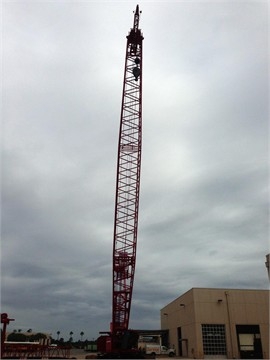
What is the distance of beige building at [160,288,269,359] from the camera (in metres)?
47.0

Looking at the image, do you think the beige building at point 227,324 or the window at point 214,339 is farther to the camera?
the window at point 214,339

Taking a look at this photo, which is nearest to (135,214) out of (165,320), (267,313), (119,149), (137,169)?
(137,169)

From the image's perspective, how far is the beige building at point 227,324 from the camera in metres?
47.0

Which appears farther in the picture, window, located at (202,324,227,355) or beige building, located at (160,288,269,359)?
window, located at (202,324,227,355)

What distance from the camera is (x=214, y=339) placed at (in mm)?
47594

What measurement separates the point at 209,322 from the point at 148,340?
78.1ft

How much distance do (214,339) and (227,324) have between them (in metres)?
2.59

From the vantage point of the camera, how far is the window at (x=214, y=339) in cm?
4709

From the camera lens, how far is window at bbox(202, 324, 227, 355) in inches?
1854

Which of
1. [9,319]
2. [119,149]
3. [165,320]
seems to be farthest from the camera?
[165,320]

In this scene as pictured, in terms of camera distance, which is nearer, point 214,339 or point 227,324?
point 214,339

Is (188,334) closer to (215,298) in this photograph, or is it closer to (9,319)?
(215,298)

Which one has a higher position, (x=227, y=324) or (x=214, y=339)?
(x=227, y=324)

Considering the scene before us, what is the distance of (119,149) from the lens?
42.6 m
